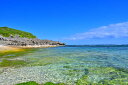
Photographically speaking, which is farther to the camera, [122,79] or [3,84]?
[122,79]


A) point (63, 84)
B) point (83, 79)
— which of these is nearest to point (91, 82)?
point (83, 79)

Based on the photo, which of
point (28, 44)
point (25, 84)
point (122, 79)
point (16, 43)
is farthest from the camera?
point (28, 44)

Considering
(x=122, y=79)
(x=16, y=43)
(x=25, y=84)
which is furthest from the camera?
(x=16, y=43)

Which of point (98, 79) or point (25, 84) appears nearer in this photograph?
point (25, 84)

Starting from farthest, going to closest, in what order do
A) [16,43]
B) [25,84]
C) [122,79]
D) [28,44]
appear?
[28,44] < [16,43] < [122,79] < [25,84]

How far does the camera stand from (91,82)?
1564 cm

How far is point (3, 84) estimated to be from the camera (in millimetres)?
15258

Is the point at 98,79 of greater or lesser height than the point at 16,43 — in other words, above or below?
below

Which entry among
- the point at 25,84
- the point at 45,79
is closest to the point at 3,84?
the point at 25,84

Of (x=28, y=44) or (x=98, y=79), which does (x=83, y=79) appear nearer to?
(x=98, y=79)

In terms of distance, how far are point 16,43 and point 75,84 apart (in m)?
95.1

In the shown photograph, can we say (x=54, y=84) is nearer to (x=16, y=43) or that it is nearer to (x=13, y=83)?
(x=13, y=83)

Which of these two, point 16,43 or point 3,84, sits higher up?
point 16,43

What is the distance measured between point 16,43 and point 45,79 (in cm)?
9220
